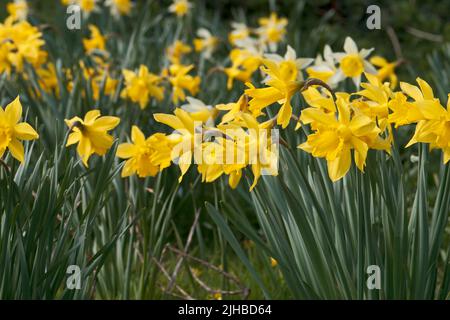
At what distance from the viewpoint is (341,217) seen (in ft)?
6.48

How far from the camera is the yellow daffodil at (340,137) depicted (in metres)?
1.73

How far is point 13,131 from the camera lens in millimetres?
1956

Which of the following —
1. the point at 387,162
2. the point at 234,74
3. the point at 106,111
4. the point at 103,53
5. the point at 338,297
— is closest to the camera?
the point at 338,297

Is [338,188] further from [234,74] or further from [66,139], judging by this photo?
[234,74]

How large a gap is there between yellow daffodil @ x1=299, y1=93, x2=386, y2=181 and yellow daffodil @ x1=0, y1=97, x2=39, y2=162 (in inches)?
26.1

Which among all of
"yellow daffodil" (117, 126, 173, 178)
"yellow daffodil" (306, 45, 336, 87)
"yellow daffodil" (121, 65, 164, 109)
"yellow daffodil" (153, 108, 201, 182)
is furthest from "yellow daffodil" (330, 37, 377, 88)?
"yellow daffodil" (153, 108, 201, 182)

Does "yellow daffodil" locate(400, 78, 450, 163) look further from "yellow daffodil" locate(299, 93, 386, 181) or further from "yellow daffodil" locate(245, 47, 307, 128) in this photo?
"yellow daffodil" locate(245, 47, 307, 128)

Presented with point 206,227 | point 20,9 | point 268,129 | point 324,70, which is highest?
point 20,9

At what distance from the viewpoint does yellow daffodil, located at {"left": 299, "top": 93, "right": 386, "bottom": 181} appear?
1.73 m

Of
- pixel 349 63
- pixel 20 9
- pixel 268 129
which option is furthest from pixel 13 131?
pixel 20 9

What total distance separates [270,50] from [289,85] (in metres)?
2.55

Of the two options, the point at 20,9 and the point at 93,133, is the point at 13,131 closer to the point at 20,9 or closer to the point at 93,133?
the point at 93,133

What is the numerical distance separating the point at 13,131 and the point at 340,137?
0.77m

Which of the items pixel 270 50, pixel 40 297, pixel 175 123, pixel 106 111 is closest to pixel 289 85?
pixel 175 123
